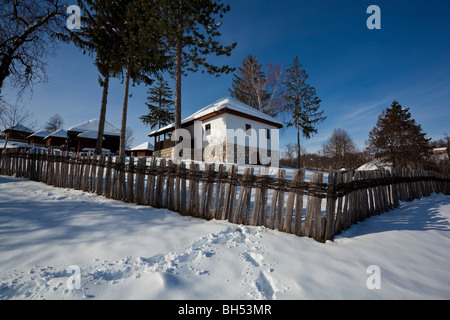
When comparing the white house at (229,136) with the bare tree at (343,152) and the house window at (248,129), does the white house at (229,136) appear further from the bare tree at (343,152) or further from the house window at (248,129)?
the bare tree at (343,152)

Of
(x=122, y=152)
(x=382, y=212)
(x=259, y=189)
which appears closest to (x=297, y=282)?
(x=259, y=189)

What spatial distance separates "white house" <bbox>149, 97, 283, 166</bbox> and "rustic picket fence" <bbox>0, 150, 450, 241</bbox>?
9094mm

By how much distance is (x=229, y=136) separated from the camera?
15.1 m

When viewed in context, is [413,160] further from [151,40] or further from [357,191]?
[151,40]

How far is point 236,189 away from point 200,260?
1.84 m

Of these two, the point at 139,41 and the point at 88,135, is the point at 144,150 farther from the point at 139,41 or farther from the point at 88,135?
the point at 139,41

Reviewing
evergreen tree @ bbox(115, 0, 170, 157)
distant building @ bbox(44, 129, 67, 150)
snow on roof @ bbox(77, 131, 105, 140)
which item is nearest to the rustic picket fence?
evergreen tree @ bbox(115, 0, 170, 157)

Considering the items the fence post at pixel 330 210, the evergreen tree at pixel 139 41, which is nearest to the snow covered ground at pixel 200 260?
the fence post at pixel 330 210

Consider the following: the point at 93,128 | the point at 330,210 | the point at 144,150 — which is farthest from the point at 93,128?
the point at 330,210

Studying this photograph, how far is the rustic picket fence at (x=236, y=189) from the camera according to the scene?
3.23 meters

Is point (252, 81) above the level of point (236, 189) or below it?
above

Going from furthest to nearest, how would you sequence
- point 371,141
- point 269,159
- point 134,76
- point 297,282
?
point 371,141, point 269,159, point 134,76, point 297,282

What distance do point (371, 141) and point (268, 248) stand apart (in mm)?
26731

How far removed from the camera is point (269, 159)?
18.3 metres
